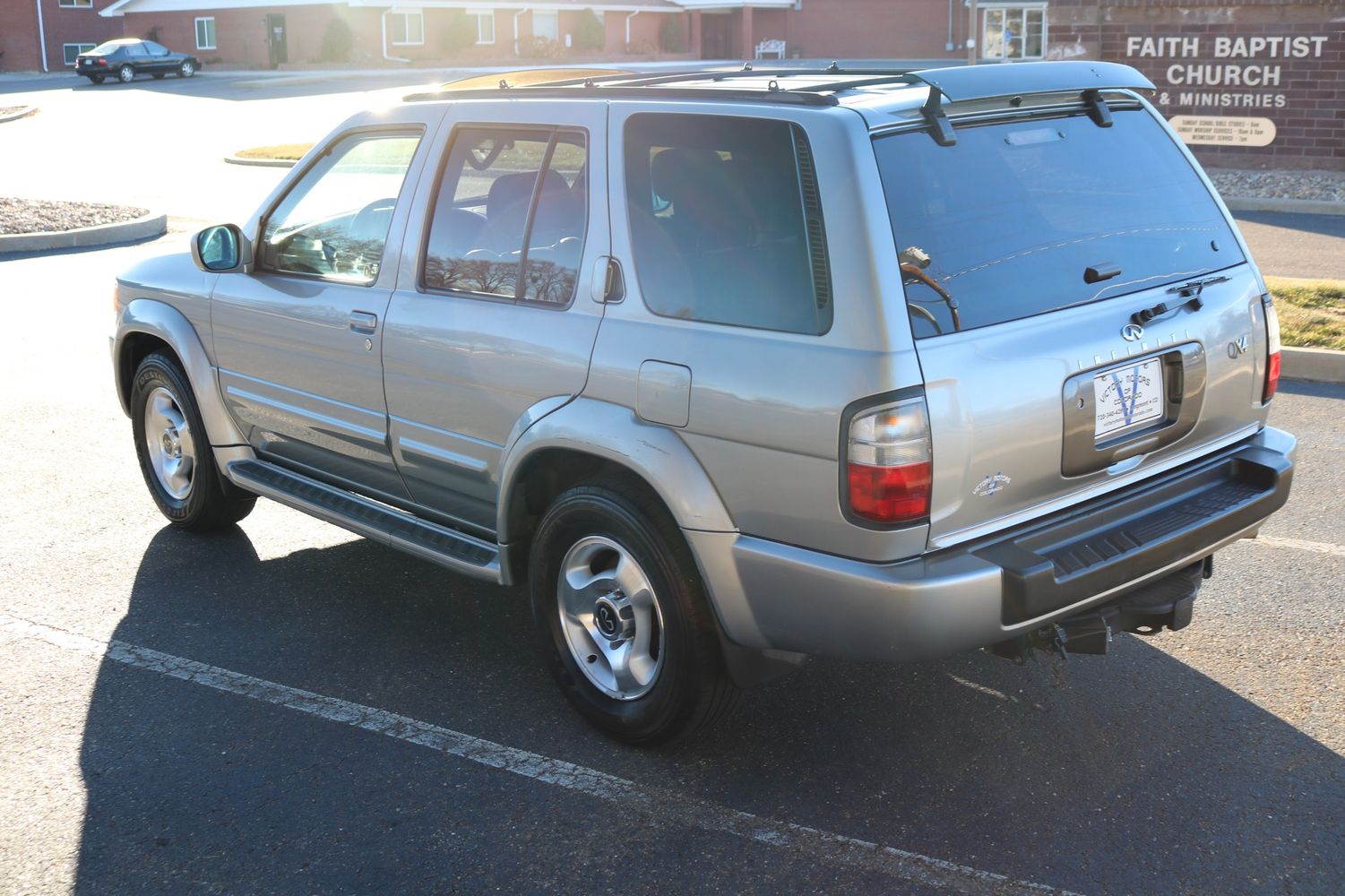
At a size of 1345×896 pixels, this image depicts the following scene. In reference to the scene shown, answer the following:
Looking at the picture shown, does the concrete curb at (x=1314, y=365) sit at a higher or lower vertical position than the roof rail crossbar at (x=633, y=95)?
lower

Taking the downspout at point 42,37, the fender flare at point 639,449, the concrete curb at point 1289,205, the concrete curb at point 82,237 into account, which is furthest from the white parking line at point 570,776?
the downspout at point 42,37

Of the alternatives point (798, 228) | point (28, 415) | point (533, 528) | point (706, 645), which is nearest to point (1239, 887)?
point (706, 645)

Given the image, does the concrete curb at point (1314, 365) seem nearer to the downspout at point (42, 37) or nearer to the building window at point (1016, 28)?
A: the building window at point (1016, 28)

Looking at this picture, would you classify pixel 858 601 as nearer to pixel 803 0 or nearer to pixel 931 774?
pixel 931 774

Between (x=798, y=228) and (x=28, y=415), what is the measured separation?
6290 millimetres

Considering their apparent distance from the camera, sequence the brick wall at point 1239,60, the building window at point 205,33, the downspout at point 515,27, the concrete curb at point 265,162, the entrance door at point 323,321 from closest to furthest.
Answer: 1. the entrance door at point 323,321
2. the brick wall at point 1239,60
3. the concrete curb at point 265,162
4. the building window at point 205,33
5. the downspout at point 515,27

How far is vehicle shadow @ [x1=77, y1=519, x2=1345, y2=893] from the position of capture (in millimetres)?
3568

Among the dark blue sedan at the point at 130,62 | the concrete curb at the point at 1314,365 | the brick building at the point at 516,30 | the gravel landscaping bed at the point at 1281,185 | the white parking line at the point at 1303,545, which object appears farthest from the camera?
the brick building at the point at 516,30

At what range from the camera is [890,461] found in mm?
3387

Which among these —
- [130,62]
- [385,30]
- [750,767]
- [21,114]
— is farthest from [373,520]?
[385,30]

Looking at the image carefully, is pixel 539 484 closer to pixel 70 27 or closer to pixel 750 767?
pixel 750 767

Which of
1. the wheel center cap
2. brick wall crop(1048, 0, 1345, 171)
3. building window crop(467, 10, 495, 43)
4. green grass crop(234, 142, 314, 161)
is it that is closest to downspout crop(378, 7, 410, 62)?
building window crop(467, 10, 495, 43)

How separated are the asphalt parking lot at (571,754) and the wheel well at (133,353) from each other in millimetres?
837

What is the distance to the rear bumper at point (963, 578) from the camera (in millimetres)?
3441
